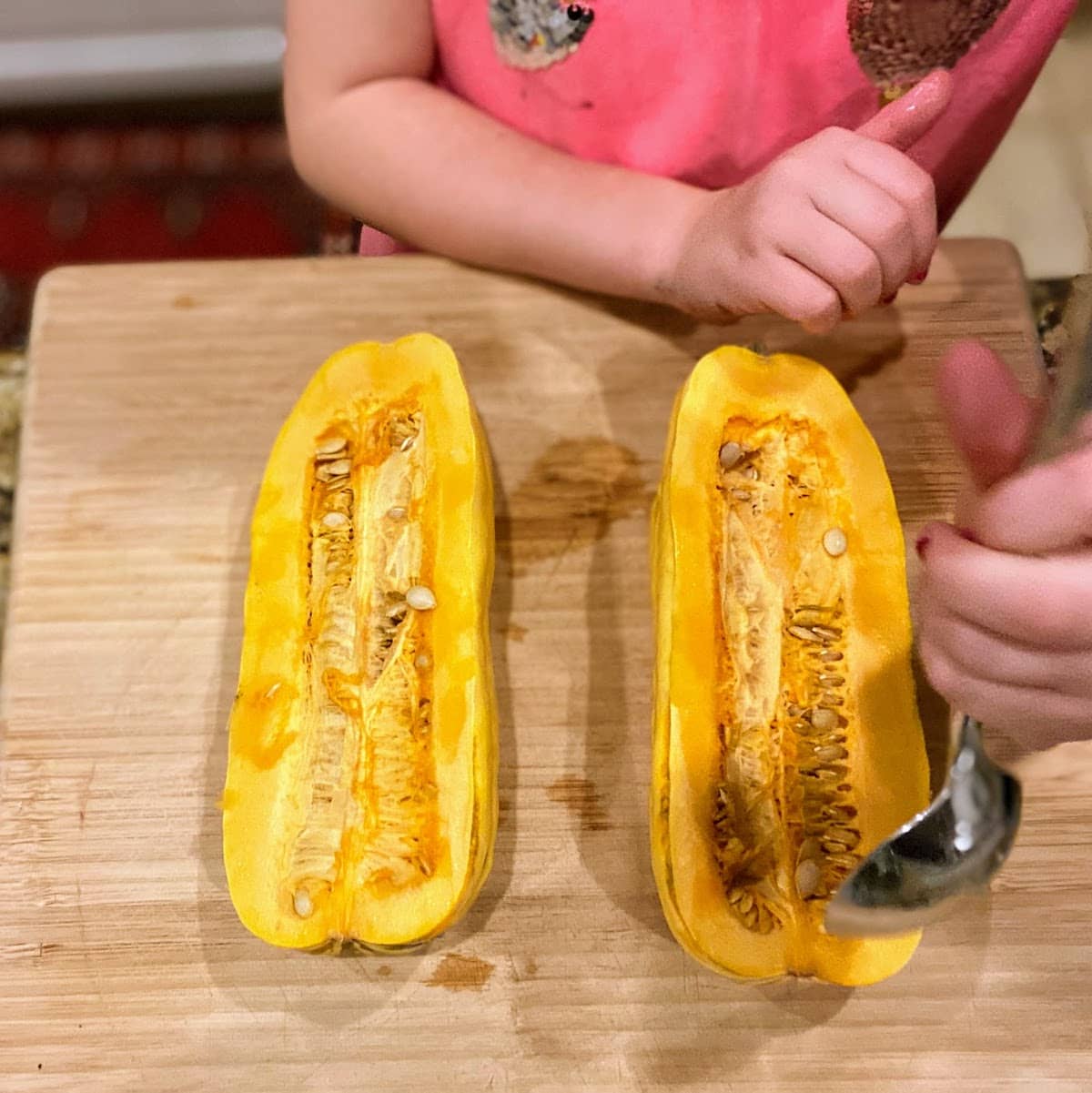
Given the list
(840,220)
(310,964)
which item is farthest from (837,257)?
(310,964)

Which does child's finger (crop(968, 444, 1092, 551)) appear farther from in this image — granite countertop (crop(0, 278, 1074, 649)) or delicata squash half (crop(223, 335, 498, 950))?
granite countertop (crop(0, 278, 1074, 649))

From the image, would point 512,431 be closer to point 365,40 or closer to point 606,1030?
point 365,40

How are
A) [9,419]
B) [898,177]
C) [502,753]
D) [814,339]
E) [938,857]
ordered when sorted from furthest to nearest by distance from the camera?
1. [9,419]
2. [814,339]
3. [502,753]
4. [898,177]
5. [938,857]

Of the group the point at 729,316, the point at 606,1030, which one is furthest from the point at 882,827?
the point at 729,316

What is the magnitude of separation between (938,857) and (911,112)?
557mm

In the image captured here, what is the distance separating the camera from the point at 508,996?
2.67 feet

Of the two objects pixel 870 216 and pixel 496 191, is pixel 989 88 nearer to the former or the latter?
pixel 870 216

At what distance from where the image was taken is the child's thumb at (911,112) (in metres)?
0.80

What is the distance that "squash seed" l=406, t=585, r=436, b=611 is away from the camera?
0.83 m

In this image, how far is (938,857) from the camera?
26.2 inches

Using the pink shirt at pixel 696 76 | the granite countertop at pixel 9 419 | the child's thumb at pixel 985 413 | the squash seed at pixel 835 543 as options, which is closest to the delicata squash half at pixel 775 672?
the squash seed at pixel 835 543

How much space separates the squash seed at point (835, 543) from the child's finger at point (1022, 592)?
0.25m

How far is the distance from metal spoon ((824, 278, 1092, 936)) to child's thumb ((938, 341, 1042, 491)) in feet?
0.65

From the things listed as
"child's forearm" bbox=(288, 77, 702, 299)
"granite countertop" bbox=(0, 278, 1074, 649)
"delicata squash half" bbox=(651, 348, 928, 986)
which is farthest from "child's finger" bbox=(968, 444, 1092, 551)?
"granite countertop" bbox=(0, 278, 1074, 649)
